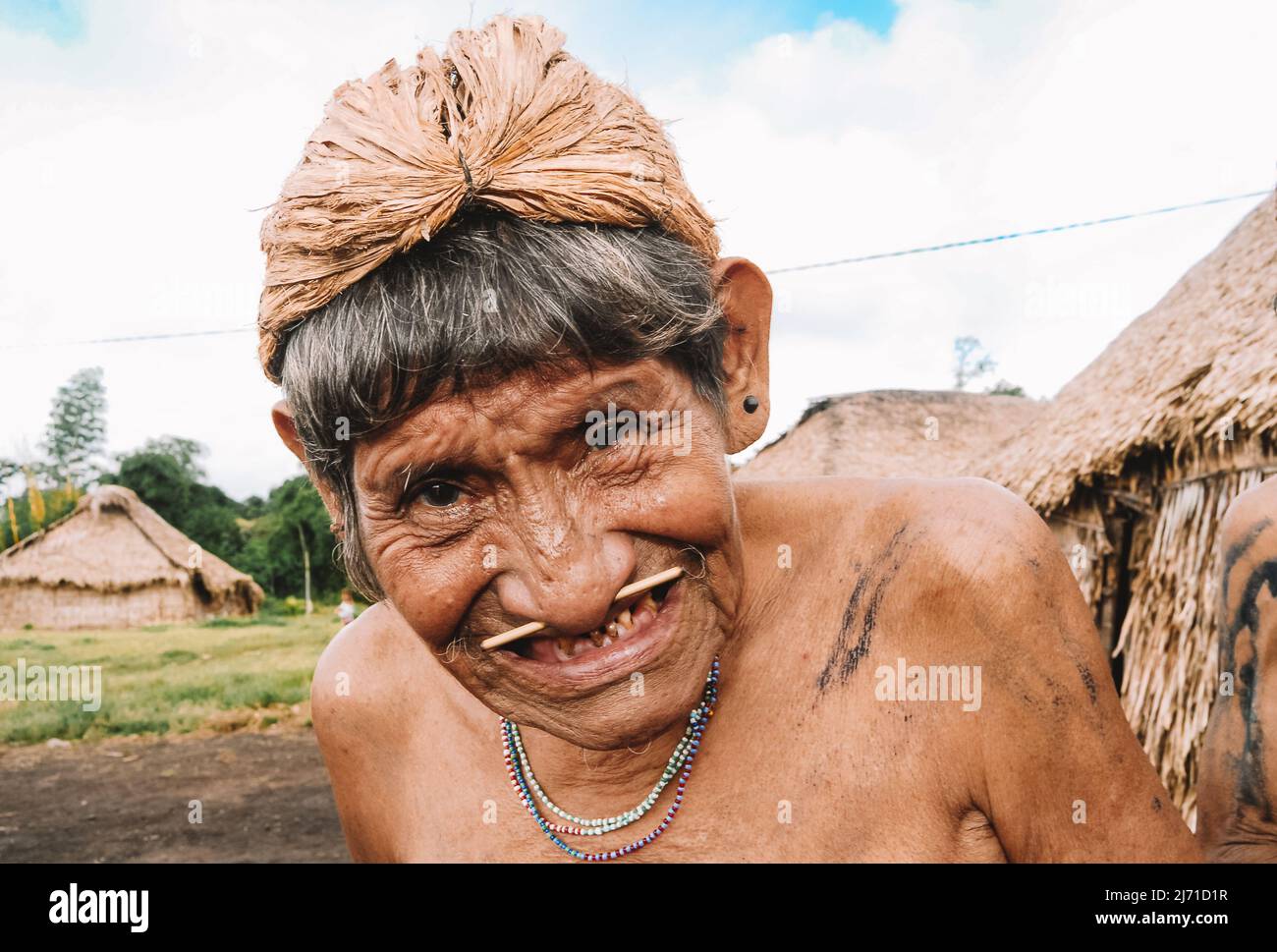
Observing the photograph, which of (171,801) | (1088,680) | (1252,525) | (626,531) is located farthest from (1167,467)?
(171,801)

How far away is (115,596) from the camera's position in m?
26.5

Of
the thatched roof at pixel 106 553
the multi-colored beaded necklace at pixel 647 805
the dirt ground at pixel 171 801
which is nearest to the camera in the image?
the multi-colored beaded necklace at pixel 647 805

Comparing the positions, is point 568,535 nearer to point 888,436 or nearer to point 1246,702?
point 1246,702

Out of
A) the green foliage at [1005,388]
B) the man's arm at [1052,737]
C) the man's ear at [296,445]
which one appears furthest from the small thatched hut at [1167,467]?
the green foliage at [1005,388]

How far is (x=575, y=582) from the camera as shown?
145 cm

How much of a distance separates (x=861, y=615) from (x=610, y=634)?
0.55m

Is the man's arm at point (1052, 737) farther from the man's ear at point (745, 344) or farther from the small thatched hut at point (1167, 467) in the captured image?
the small thatched hut at point (1167, 467)

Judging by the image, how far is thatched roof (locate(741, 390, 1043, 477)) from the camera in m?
7.74

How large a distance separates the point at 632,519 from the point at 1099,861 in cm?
106

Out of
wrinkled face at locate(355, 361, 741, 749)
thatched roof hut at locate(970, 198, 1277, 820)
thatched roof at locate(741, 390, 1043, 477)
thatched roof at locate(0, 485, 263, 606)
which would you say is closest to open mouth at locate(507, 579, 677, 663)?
wrinkled face at locate(355, 361, 741, 749)

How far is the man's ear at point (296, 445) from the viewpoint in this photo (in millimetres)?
1821

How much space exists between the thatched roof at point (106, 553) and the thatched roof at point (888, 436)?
2428cm
